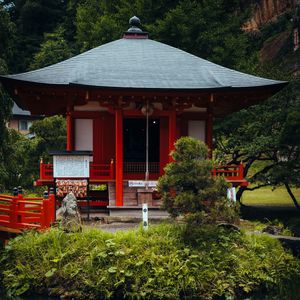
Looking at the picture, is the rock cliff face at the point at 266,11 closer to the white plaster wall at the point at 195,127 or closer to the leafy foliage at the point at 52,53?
the leafy foliage at the point at 52,53

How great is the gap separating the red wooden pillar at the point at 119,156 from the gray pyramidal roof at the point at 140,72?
129cm

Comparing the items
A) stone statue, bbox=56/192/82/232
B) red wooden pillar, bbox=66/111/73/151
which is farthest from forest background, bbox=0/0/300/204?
stone statue, bbox=56/192/82/232

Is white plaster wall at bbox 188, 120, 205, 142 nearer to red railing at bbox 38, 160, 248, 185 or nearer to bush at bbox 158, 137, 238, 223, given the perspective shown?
red railing at bbox 38, 160, 248, 185

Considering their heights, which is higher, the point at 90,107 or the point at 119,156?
the point at 90,107

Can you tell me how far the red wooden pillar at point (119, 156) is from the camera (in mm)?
19562

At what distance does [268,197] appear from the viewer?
36.3 metres

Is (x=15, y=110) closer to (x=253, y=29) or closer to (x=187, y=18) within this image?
(x=253, y=29)

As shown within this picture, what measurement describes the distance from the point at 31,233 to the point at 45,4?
160 ft

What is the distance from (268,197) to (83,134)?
1773 centimetres

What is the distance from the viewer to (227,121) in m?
31.0

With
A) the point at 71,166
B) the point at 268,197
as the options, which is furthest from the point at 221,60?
the point at 71,166

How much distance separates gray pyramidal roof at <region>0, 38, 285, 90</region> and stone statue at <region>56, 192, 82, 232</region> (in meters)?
3.95

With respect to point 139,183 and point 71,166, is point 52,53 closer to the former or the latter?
point 139,183

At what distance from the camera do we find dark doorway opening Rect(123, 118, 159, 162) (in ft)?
71.6
